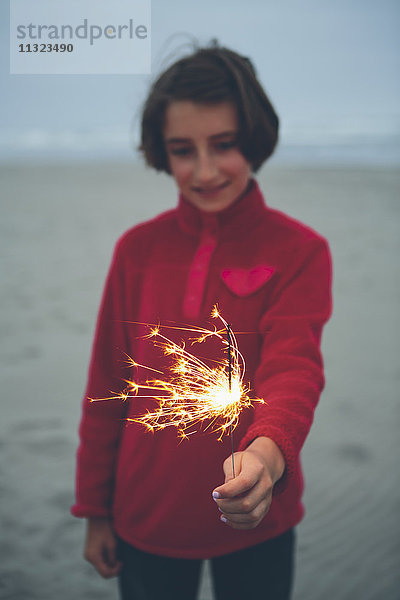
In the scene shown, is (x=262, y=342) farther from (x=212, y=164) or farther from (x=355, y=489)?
(x=355, y=489)

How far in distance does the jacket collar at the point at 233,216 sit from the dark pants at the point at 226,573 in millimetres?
627

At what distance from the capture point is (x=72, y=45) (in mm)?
847

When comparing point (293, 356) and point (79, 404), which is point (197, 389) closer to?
point (293, 356)

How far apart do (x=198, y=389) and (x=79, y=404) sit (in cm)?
218

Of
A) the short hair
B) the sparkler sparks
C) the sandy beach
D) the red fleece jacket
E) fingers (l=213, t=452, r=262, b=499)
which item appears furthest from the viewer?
the sandy beach

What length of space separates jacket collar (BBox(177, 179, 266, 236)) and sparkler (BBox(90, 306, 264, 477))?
0.19 metres

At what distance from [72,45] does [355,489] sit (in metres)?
1.91

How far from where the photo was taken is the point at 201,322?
0.84 metres

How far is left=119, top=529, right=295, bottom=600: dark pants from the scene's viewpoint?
102cm

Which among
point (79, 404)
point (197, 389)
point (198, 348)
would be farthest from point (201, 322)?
point (79, 404)

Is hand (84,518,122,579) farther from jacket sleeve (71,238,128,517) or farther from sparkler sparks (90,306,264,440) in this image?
sparkler sparks (90,306,264,440)

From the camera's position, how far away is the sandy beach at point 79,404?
1735 millimetres

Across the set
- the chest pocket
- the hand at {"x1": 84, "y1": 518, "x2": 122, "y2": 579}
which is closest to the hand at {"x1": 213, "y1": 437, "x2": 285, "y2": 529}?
the chest pocket

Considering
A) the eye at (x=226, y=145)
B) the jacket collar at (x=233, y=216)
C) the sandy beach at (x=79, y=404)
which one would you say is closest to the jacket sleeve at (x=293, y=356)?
the jacket collar at (x=233, y=216)
